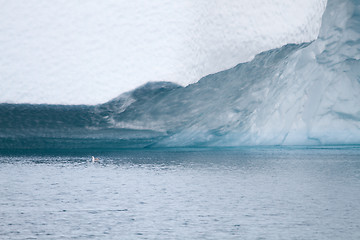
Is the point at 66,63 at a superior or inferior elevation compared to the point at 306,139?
superior

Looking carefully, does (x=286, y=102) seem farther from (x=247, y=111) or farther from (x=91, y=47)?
(x=91, y=47)

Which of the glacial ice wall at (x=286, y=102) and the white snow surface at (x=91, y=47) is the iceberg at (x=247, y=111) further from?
the white snow surface at (x=91, y=47)

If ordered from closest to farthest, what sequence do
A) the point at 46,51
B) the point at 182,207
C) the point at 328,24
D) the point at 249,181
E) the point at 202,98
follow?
the point at 182,207, the point at 249,181, the point at 46,51, the point at 202,98, the point at 328,24

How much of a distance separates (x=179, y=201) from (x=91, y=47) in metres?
1.14

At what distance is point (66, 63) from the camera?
2.57 metres

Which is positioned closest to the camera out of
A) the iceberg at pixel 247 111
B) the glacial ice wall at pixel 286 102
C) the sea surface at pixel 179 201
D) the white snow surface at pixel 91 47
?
the sea surface at pixel 179 201

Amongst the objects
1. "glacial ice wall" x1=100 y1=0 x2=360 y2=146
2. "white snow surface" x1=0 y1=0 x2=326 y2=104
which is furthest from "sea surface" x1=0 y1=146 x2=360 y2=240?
"glacial ice wall" x1=100 y1=0 x2=360 y2=146

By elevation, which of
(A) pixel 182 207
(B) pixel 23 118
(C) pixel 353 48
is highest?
(C) pixel 353 48

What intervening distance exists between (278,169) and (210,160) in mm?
592

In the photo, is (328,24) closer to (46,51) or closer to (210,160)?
(210,160)

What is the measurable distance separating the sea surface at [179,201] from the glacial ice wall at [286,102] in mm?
988

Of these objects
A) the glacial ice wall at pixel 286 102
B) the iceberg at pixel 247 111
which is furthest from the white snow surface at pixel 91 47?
the glacial ice wall at pixel 286 102

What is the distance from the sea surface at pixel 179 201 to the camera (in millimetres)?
1318

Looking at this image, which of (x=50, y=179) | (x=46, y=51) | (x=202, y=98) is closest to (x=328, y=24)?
(x=202, y=98)
